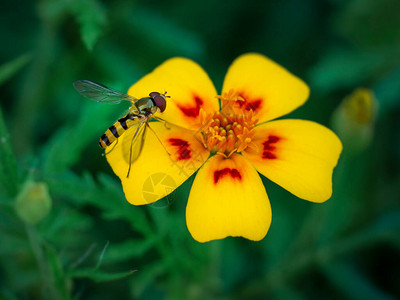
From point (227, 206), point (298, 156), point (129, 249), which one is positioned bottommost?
point (129, 249)

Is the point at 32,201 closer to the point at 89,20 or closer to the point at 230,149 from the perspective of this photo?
the point at 230,149

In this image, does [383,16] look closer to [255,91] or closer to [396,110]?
[396,110]

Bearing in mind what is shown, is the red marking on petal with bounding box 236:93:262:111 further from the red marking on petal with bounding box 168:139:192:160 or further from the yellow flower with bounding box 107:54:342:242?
the red marking on petal with bounding box 168:139:192:160

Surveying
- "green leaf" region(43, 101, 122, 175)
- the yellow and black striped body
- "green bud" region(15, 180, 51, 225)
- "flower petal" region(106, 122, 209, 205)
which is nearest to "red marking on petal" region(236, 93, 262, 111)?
"flower petal" region(106, 122, 209, 205)

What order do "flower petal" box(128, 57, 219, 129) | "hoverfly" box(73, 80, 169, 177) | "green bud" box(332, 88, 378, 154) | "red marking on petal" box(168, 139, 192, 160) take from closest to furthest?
"hoverfly" box(73, 80, 169, 177)
"red marking on petal" box(168, 139, 192, 160)
"flower petal" box(128, 57, 219, 129)
"green bud" box(332, 88, 378, 154)

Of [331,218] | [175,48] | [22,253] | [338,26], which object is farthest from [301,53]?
[22,253]

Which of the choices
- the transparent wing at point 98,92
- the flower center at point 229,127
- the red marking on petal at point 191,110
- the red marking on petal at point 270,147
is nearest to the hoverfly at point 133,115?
the transparent wing at point 98,92

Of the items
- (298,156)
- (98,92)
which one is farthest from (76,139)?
(298,156)
